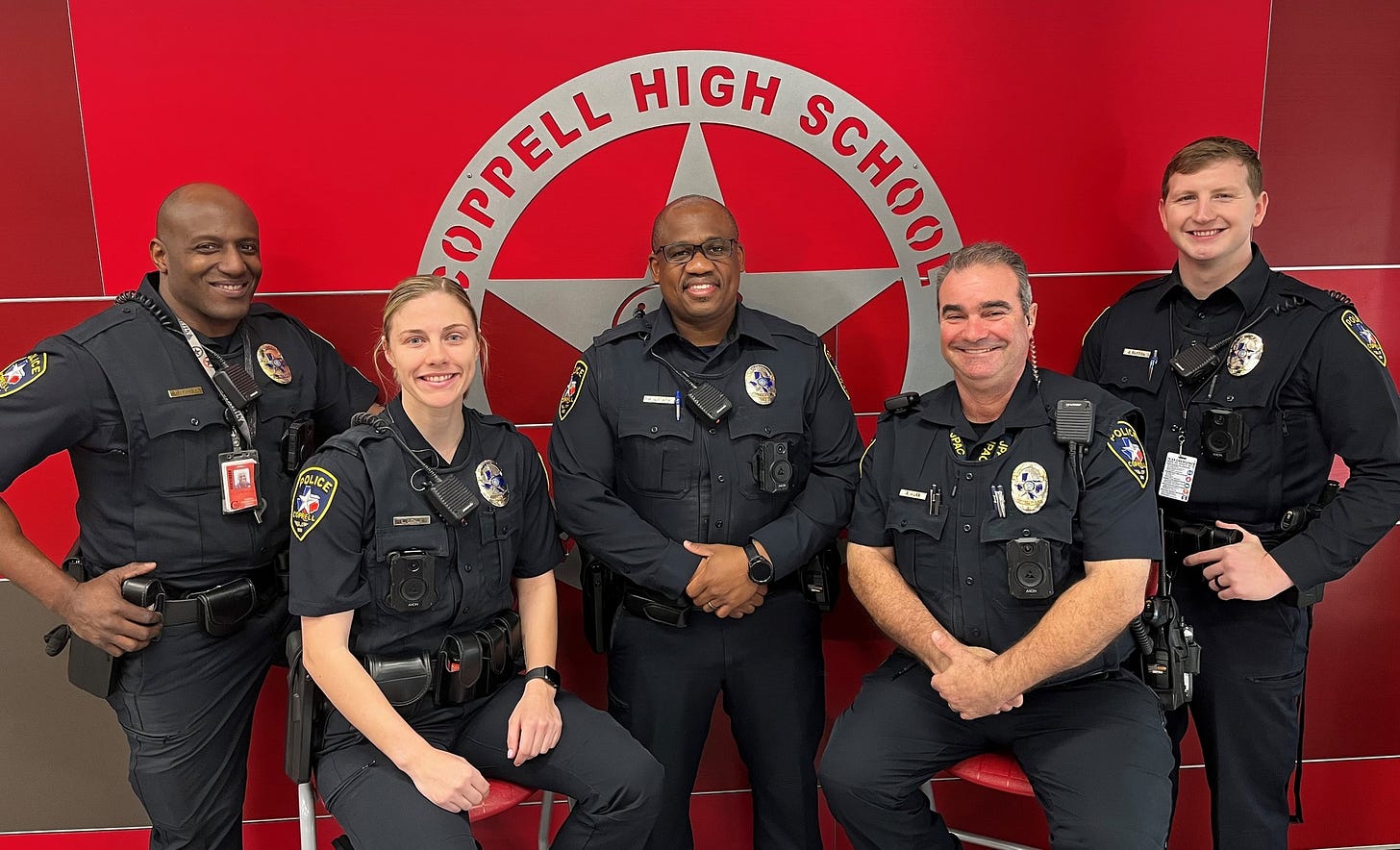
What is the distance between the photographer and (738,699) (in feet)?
8.38

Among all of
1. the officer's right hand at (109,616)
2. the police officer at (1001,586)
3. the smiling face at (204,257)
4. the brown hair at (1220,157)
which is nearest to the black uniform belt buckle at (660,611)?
the police officer at (1001,586)

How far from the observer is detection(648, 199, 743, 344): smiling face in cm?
249

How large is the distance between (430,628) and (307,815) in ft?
1.66

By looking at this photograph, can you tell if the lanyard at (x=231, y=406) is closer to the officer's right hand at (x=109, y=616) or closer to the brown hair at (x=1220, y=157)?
the officer's right hand at (x=109, y=616)

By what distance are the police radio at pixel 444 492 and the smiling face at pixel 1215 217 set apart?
78.5 inches

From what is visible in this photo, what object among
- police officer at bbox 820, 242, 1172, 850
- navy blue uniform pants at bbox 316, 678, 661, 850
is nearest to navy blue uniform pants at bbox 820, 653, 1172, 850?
police officer at bbox 820, 242, 1172, 850

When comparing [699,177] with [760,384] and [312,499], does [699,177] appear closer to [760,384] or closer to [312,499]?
[760,384]

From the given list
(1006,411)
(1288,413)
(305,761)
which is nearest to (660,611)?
(305,761)

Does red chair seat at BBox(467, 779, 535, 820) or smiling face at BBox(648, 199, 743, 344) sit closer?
red chair seat at BBox(467, 779, 535, 820)

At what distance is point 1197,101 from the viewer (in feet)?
9.53

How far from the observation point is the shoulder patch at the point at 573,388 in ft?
8.41

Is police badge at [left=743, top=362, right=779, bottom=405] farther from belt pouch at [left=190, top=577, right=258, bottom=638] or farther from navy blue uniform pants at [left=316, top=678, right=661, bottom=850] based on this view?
belt pouch at [left=190, top=577, right=258, bottom=638]

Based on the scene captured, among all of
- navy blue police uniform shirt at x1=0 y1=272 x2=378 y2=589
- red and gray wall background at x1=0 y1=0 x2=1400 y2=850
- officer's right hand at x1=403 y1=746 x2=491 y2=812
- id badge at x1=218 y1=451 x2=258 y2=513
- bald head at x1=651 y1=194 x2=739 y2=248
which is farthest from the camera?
red and gray wall background at x1=0 y1=0 x2=1400 y2=850

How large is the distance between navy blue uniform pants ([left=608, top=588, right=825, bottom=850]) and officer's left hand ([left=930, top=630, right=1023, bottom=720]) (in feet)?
1.52
